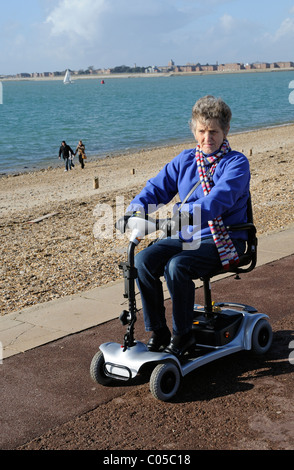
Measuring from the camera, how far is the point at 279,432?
344cm

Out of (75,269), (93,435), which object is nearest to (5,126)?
(75,269)

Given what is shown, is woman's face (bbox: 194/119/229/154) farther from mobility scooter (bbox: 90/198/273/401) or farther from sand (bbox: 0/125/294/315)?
sand (bbox: 0/125/294/315)

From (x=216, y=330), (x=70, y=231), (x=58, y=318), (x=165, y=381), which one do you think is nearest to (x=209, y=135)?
(x=216, y=330)

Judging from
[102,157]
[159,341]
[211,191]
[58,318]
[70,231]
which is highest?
[211,191]

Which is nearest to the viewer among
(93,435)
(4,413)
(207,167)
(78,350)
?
(93,435)

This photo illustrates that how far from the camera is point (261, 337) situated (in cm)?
448

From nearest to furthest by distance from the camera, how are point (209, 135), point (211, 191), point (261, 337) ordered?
point (211, 191)
point (209, 135)
point (261, 337)

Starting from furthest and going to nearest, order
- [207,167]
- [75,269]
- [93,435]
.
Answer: [75,269] < [207,167] < [93,435]

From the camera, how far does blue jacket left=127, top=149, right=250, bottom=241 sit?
158 inches

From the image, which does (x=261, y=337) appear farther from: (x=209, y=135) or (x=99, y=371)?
(x=209, y=135)

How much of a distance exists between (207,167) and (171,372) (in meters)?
1.29

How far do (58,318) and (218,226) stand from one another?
1.82 m

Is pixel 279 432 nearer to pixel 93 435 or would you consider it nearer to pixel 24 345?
pixel 93 435
